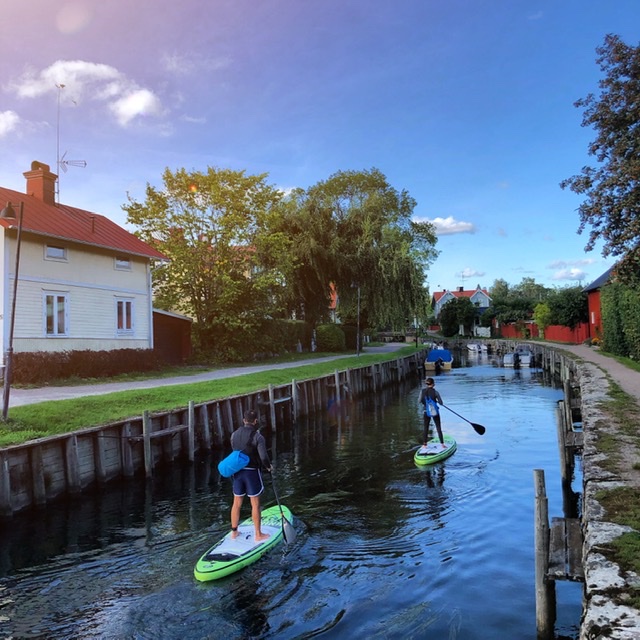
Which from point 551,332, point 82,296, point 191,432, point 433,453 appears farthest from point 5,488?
point 551,332

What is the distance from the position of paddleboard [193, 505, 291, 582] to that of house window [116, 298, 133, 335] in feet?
63.2

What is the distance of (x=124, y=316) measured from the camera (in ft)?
91.5

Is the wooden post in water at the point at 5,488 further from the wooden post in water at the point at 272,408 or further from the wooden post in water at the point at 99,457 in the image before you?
the wooden post in water at the point at 272,408

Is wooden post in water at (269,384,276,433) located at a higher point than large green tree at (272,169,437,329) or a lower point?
lower

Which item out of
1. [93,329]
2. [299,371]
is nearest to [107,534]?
[93,329]

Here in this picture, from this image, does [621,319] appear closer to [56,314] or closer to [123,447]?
[123,447]

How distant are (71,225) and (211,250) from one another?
1010 centimetres

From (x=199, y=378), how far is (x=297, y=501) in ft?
43.1

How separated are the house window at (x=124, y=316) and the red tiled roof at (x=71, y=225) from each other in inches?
97.0

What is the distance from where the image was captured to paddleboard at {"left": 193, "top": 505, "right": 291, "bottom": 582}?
8469 millimetres

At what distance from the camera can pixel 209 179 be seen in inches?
1337

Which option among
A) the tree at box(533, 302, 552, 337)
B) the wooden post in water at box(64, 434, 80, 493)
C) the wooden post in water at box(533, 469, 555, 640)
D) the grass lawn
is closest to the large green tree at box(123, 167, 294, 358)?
the grass lawn

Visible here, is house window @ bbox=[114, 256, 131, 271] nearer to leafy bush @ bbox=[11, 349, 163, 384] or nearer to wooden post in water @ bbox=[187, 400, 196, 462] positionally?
leafy bush @ bbox=[11, 349, 163, 384]

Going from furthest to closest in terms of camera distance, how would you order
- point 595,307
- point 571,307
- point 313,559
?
point 571,307 → point 595,307 → point 313,559
